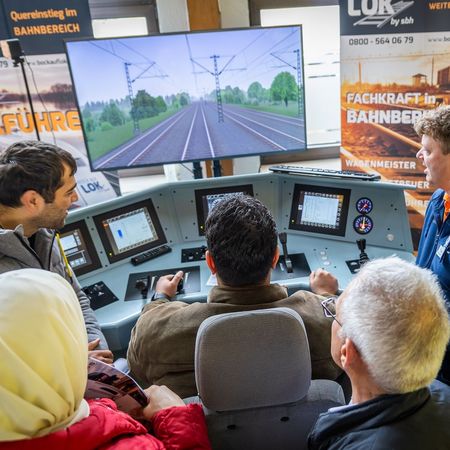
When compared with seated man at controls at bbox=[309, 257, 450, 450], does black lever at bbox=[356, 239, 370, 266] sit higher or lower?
lower

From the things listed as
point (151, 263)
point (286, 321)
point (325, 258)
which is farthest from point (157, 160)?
point (286, 321)

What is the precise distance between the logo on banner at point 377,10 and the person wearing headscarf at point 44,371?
3.34 meters

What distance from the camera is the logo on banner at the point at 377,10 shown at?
3.28 metres

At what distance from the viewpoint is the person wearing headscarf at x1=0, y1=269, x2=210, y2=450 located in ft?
2.17

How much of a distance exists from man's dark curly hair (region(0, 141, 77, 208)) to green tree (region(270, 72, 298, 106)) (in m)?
1.50

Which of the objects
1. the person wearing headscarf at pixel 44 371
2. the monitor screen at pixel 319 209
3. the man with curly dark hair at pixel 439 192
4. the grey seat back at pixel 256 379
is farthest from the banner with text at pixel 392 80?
the person wearing headscarf at pixel 44 371

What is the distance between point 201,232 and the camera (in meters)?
2.67

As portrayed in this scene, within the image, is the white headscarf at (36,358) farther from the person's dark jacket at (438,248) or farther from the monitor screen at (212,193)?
the monitor screen at (212,193)

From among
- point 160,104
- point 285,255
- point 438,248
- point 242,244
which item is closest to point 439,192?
point 438,248

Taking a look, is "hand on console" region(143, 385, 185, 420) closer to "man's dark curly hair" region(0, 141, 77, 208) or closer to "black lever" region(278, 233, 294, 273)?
"man's dark curly hair" region(0, 141, 77, 208)

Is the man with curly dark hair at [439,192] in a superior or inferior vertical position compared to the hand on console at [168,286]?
superior

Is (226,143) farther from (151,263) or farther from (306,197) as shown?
(151,263)

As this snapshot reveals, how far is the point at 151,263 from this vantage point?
247 cm

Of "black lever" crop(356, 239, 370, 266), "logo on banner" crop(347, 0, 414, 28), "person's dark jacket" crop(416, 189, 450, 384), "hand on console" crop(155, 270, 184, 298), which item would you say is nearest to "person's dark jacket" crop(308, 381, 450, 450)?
"person's dark jacket" crop(416, 189, 450, 384)
